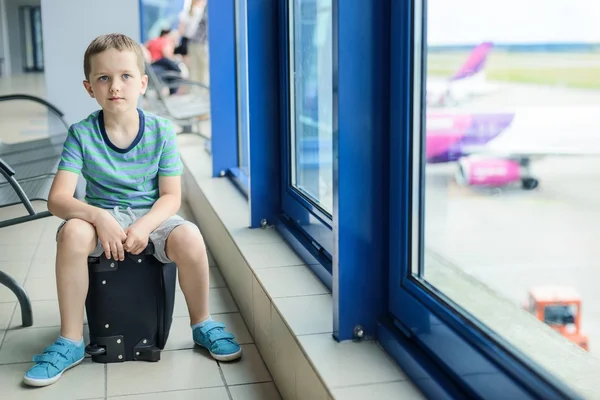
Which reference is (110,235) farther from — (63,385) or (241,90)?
(241,90)

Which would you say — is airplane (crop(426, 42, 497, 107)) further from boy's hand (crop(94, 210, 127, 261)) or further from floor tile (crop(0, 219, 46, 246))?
floor tile (crop(0, 219, 46, 246))

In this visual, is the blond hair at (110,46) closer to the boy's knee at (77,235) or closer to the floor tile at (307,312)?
the boy's knee at (77,235)

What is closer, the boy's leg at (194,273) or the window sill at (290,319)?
the window sill at (290,319)

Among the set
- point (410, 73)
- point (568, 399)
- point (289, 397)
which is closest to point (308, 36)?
point (410, 73)

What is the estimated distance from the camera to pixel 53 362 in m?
2.26

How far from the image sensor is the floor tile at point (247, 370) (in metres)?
2.28

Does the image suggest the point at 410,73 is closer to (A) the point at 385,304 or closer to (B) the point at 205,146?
(A) the point at 385,304

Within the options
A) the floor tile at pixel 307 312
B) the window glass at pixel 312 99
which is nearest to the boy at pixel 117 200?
the floor tile at pixel 307 312

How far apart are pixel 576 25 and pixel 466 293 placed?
66cm

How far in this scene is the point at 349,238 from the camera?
1.91 meters

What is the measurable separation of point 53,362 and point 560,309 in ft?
4.80

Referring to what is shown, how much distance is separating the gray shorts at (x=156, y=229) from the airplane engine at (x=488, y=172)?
0.99 metres

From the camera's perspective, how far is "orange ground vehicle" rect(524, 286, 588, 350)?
4.20 feet

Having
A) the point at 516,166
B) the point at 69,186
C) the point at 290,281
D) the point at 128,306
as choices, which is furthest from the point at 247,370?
the point at 516,166
